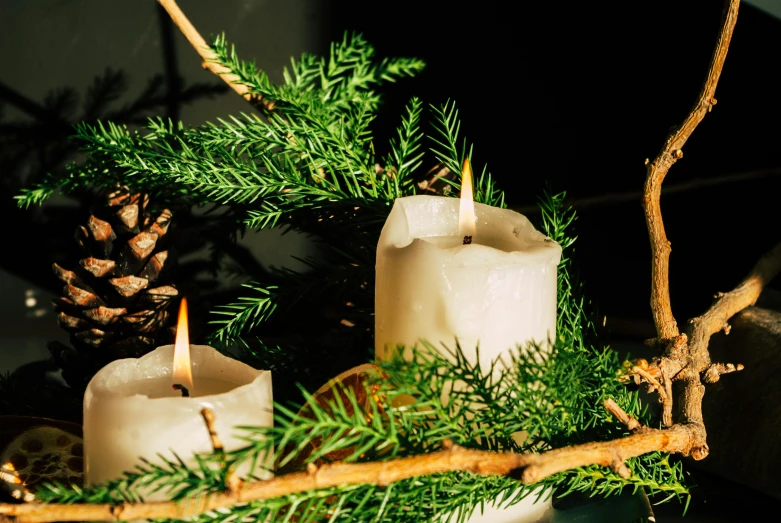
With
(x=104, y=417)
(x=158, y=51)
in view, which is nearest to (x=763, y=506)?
(x=104, y=417)

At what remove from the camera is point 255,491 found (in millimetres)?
299

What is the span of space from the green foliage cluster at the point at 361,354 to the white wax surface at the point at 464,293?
0.04ft

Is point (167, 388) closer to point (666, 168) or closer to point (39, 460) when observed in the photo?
point (39, 460)

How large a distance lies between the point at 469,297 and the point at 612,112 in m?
0.45

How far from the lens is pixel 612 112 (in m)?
0.77

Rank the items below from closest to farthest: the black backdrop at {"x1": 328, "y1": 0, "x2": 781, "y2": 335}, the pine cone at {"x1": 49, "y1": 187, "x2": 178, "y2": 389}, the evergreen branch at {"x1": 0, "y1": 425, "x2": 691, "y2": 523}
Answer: the evergreen branch at {"x1": 0, "y1": 425, "x2": 691, "y2": 523}
the pine cone at {"x1": 49, "y1": 187, "x2": 178, "y2": 389}
the black backdrop at {"x1": 328, "y1": 0, "x2": 781, "y2": 335}

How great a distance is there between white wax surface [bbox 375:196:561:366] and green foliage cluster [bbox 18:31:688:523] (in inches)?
0.5

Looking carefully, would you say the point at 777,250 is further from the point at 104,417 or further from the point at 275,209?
the point at 104,417

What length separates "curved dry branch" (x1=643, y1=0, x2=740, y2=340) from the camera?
458mm

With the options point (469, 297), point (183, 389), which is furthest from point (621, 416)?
point (183, 389)

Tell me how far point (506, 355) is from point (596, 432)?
6 cm

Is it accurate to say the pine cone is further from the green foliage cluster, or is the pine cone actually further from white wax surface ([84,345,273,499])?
white wax surface ([84,345,273,499])

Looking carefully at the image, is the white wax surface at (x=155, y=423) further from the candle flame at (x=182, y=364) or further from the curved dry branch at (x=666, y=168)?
the curved dry branch at (x=666, y=168)

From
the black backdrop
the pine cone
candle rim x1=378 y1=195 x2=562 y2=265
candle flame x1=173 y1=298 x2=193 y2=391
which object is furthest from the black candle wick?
the black backdrop
